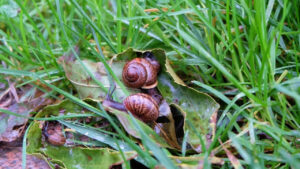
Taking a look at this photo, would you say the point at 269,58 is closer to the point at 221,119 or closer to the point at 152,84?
the point at 221,119

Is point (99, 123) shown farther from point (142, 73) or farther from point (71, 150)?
point (142, 73)

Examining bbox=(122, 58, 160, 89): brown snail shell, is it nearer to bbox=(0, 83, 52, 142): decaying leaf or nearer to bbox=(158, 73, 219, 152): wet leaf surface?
bbox=(158, 73, 219, 152): wet leaf surface

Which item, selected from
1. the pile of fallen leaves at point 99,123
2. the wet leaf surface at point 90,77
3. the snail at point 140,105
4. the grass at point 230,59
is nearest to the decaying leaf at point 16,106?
the pile of fallen leaves at point 99,123

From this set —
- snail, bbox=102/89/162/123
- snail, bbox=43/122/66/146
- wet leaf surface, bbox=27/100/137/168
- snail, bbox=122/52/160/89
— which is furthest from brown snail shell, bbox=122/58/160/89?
snail, bbox=43/122/66/146

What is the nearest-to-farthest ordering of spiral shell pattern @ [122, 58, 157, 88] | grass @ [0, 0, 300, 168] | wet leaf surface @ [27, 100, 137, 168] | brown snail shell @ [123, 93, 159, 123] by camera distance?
grass @ [0, 0, 300, 168], wet leaf surface @ [27, 100, 137, 168], brown snail shell @ [123, 93, 159, 123], spiral shell pattern @ [122, 58, 157, 88]

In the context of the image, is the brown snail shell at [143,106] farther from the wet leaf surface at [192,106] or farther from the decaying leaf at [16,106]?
the decaying leaf at [16,106]

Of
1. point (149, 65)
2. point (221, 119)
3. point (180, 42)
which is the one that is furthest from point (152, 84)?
point (221, 119)
